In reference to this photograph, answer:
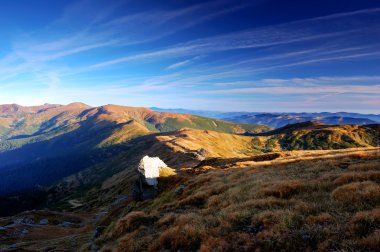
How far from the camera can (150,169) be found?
169ft

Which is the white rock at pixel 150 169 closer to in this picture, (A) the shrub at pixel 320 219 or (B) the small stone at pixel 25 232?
(B) the small stone at pixel 25 232

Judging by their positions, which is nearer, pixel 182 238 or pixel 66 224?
pixel 182 238

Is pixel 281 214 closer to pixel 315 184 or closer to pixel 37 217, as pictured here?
pixel 315 184

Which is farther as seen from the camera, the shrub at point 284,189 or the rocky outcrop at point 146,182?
the rocky outcrop at point 146,182

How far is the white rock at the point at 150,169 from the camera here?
49219mm

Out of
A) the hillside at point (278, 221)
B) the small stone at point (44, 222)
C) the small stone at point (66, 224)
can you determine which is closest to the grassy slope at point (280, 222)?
the hillside at point (278, 221)

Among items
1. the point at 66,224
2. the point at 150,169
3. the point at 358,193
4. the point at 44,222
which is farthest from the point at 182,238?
the point at 44,222

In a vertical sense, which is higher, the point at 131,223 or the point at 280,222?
the point at 280,222

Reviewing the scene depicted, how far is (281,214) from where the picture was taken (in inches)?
584

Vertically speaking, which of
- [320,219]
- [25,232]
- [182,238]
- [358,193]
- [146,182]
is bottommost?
[25,232]

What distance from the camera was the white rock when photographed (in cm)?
4922

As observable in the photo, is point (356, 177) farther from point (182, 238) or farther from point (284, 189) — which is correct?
point (182, 238)

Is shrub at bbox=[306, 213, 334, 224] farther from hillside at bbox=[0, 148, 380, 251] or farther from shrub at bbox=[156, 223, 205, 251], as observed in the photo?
shrub at bbox=[156, 223, 205, 251]

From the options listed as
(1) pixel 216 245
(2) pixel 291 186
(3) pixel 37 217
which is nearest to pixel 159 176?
(2) pixel 291 186
